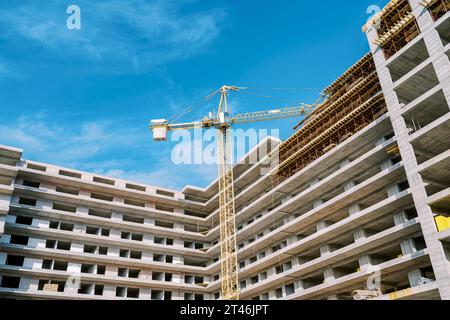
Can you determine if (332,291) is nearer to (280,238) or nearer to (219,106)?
(280,238)

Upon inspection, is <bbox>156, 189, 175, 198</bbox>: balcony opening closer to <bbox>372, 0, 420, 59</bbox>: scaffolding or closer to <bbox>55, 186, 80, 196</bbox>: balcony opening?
<bbox>55, 186, 80, 196</bbox>: balcony opening

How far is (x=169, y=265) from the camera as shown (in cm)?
5688

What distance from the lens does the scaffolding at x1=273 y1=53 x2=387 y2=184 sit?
39719mm

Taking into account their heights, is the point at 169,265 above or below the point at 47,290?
above

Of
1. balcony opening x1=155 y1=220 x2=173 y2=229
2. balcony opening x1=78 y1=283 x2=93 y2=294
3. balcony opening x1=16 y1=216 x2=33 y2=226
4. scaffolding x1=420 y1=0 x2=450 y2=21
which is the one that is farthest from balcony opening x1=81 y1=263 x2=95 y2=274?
scaffolding x1=420 y1=0 x2=450 y2=21

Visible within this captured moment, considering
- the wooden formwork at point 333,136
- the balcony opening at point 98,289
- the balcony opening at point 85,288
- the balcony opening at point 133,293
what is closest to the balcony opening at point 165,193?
the balcony opening at point 133,293

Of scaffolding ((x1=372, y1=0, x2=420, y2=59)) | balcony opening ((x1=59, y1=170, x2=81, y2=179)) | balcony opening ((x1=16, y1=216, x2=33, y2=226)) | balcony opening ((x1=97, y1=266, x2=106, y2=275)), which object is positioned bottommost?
balcony opening ((x1=97, y1=266, x2=106, y2=275))

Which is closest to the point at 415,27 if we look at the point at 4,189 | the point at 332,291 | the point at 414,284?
the point at 414,284

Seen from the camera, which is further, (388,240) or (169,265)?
(169,265)

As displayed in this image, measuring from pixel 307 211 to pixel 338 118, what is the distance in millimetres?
10957

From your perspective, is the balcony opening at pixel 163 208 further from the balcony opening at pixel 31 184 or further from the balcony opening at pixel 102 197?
the balcony opening at pixel 31 184

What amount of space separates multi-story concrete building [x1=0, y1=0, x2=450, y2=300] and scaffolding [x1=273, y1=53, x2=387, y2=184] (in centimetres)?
14
